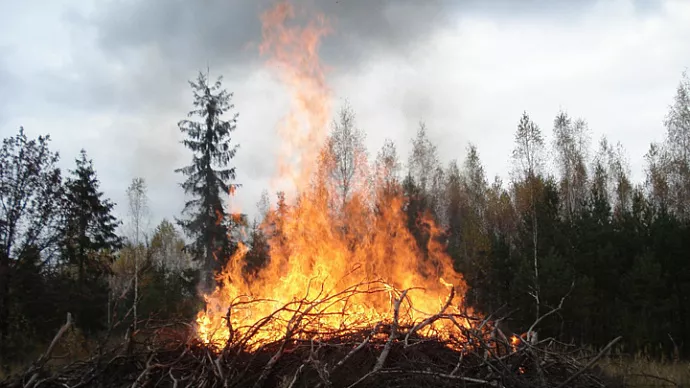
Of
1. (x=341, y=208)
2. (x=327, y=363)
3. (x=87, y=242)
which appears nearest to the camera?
(x=327, y=363)

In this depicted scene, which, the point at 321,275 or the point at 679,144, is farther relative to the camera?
the point at 679,144

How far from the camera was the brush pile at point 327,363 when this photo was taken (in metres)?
4.88

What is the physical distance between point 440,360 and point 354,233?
15.4 feet

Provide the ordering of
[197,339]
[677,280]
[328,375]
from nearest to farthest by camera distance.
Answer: [328,375] < [197,339] < [677,280]

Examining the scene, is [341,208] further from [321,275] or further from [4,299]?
[4,299]

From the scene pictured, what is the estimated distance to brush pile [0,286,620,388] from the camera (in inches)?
192

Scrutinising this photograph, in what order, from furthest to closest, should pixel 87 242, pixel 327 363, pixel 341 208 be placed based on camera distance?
1. pixel 87 242
2. pixel 341 208
3. pixel 327 363

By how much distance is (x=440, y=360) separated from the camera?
218 inches

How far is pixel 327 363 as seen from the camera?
199 inches

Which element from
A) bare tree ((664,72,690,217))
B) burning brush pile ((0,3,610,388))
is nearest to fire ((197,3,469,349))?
burning brush pile ((0,3,610,388))

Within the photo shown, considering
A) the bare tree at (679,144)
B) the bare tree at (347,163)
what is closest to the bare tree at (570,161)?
the bare tree at (679,144)

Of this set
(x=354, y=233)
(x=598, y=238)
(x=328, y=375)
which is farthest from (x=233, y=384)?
(x=598, y=238)

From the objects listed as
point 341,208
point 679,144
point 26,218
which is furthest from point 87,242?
point 679,144

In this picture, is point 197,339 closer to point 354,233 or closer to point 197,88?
point 354,233
